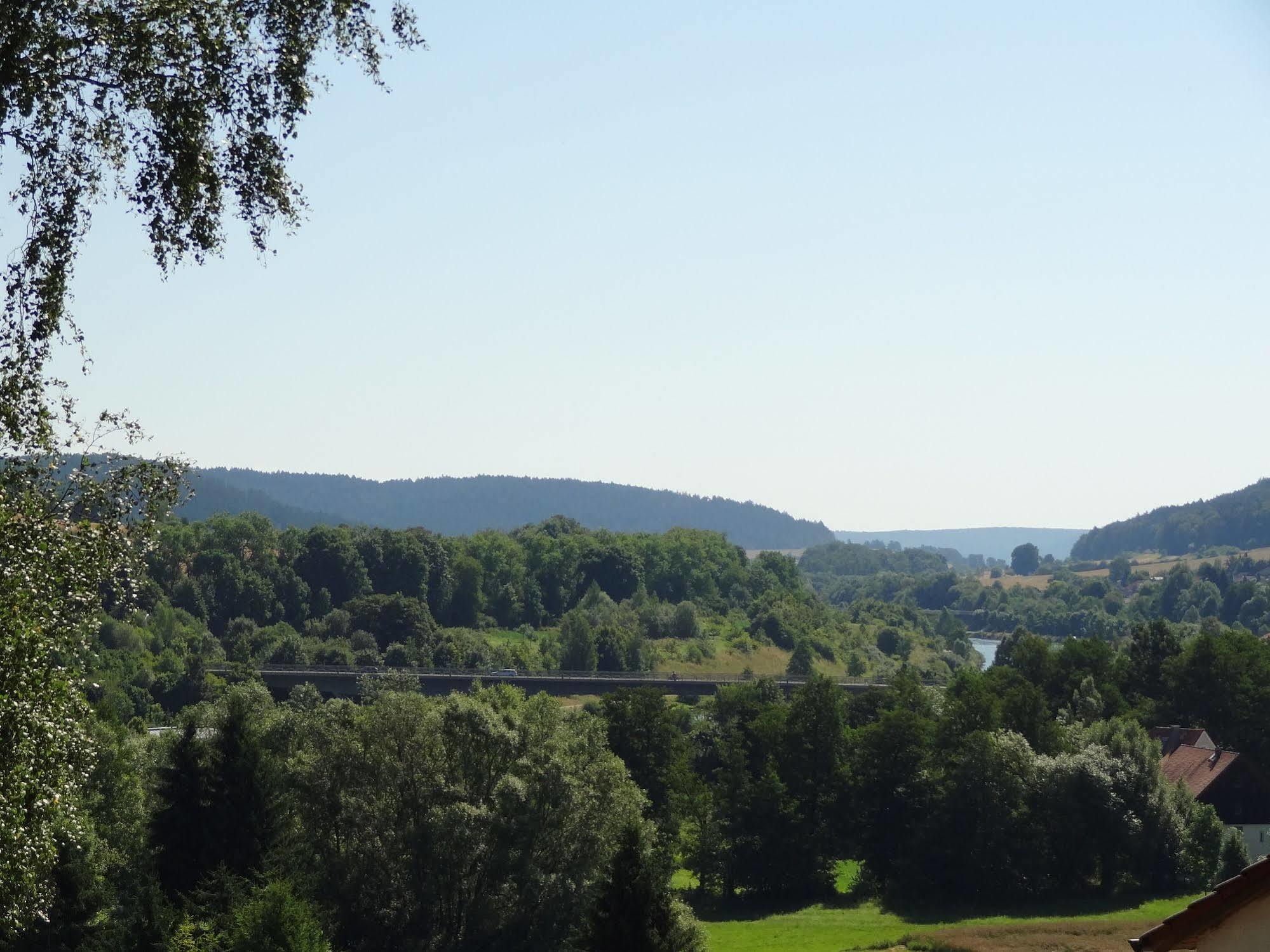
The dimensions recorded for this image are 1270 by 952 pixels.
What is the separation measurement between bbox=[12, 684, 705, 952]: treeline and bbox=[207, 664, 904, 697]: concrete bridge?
66.7 meters

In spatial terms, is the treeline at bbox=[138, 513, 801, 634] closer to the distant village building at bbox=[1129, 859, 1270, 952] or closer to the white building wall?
the white building wall

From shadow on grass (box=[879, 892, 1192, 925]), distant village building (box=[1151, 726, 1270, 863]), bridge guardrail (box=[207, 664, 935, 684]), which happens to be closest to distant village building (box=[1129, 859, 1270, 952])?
shadow on grass (box=[879, 892, 1192, 925])

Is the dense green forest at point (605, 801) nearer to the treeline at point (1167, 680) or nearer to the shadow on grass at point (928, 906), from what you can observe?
the treeline at point (1167, 680)

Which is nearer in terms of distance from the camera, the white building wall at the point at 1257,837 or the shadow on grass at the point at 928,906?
the shadow on grass at the point at 928,906

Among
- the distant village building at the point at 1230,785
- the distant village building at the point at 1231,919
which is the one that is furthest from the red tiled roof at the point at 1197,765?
the distant village building at the point at 1231,919

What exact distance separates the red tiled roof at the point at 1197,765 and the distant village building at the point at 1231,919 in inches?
2767

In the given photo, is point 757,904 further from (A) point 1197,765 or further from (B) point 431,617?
(B) point 431,617

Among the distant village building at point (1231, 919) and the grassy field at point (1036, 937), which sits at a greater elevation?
the distant village building at point (1231, 919)

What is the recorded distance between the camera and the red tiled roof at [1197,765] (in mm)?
75125

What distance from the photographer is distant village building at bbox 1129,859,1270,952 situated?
8664 millimetres

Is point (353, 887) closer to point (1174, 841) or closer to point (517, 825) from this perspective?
point (517, 825)

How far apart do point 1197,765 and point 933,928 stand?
2445cm

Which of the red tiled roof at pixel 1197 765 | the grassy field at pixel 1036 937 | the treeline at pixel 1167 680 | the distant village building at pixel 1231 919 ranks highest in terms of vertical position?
the distant village building at pixel 1231 919

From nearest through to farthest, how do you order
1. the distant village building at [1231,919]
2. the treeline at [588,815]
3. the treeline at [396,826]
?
1. the distant village building at [1231,919]
2. the treeline at [588,815]
3. the treeline at [396,826]
